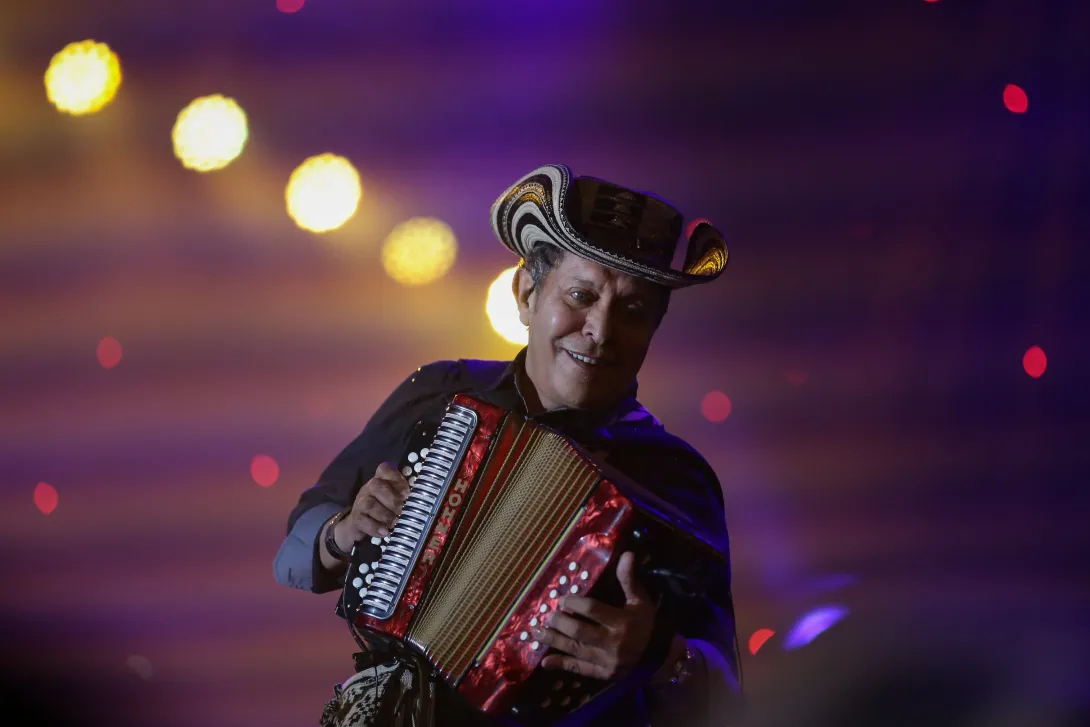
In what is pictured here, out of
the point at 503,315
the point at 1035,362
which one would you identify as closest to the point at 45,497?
the point at 503,315

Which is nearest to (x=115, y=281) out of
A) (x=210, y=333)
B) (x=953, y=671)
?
(x=210, y=333)

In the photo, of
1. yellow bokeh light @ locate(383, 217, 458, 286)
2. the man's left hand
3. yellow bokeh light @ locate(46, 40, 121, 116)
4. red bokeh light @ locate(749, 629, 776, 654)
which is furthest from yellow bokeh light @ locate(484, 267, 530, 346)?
the man's left hand

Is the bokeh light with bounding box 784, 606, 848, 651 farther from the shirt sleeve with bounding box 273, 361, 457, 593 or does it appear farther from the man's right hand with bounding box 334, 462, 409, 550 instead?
the man's right hand with bounding box 334, 462, 409, 550

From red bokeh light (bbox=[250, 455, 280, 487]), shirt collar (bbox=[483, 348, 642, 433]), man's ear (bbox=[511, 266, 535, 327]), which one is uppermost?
man's ear (bbox=[511, 266, 535, 327])

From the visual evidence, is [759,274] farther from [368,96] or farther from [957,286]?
[368,96]

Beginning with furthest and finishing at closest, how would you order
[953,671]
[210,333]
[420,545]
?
[210,333]
[953,671]
[420,545]

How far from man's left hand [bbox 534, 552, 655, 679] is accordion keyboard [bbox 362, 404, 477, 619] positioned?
11.3 inches

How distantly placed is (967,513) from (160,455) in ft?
10.2

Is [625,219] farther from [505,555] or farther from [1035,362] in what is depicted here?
[1035,362]

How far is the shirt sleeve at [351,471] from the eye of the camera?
83.0 inches

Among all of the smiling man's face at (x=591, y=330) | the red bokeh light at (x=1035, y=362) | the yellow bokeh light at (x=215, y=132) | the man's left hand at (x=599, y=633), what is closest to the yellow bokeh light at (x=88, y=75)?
the yellow bokeh light at (x=215, y=132)

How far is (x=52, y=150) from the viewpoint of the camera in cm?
377

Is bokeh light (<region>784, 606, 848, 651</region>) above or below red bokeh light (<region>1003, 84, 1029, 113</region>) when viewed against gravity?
below

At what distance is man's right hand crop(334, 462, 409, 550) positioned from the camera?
175 centimetres
